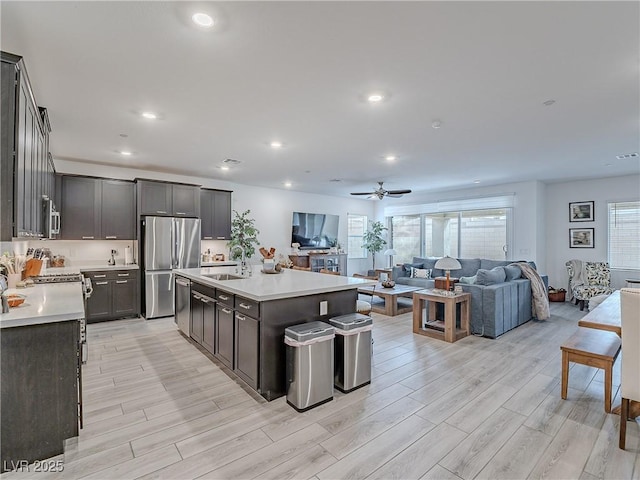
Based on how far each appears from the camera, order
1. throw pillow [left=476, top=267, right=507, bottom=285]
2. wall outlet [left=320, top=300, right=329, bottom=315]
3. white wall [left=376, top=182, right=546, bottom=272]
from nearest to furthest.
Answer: wall outlet [left=320, top=300, right=329, bottom=315] < throw pillow [left=476, top=267, right=507, bottom=285] < white wall [left=376, top=182, right=546, bottom=272]

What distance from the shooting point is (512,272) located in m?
5.36

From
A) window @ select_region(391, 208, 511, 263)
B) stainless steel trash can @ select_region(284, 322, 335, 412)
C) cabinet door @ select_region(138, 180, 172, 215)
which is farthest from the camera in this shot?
window @ select_region(391, 208, 511, 263)

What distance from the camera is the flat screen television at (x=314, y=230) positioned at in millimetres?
8531

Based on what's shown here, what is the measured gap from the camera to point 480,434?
2291mm

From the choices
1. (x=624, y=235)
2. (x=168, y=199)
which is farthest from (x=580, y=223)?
(x=168, y=199)

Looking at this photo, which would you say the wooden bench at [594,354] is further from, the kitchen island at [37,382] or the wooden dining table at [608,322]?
the kitchen island at [37,382]

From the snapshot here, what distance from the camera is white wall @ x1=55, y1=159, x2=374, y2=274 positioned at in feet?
19.0

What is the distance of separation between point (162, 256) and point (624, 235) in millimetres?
9224

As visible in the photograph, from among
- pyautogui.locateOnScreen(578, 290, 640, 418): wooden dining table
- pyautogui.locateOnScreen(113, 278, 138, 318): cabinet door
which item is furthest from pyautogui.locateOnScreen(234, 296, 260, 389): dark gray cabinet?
pyautogui.locateOnScreen(113, 278, 138, 318): cabinet door

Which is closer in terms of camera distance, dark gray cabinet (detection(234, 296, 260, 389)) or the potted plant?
dark gray cabinet (detection(234, 296, 260, 389))

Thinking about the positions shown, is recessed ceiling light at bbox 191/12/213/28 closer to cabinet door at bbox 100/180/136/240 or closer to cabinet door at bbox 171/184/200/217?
cabinet door at bbox 171/184/200/217

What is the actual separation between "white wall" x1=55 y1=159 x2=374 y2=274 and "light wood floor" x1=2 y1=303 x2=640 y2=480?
3675mm

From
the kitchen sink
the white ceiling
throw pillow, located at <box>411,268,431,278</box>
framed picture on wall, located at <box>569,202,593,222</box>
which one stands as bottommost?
throw pillow, located at <box>411,268,431,278</box>

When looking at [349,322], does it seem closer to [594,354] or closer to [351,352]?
[351,352]
